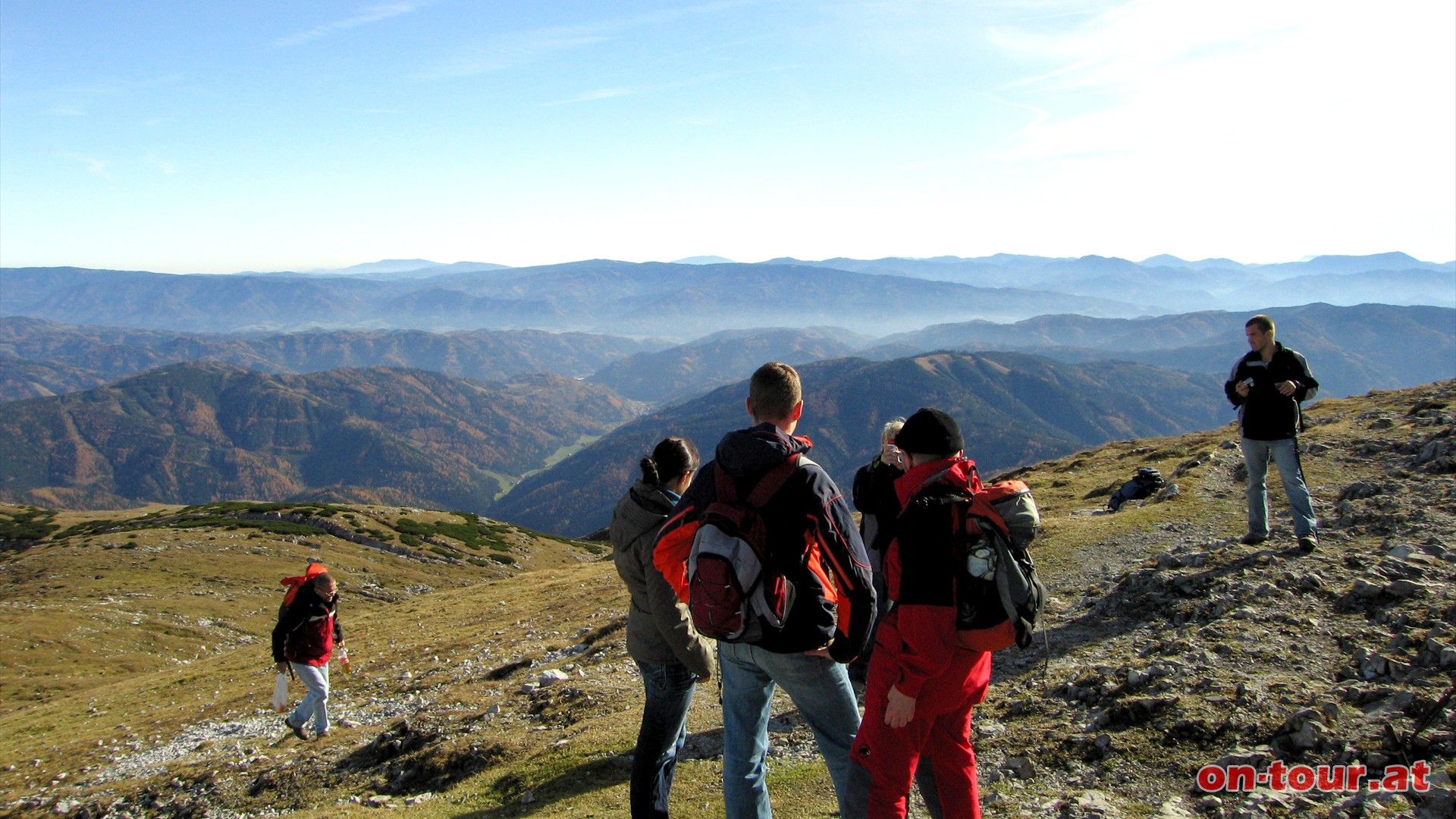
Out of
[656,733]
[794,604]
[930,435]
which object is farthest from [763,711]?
Answer: [930,435]

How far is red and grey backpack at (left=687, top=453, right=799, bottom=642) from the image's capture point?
5066 millimetres

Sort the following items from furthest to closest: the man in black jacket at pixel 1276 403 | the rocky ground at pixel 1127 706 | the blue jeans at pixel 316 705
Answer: the blue jeans at pixel 316 705
the man in black jacket at pixel 1276 403
the rocky ground at pixel 1127 706

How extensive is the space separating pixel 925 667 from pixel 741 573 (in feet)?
4.62

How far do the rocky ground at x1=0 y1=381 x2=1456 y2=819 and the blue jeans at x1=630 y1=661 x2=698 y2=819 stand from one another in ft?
4.77

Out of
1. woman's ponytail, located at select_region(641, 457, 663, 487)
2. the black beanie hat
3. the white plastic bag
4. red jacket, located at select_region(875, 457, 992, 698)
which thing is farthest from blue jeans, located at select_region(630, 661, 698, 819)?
the white plastic bag

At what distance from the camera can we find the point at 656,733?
265 inches

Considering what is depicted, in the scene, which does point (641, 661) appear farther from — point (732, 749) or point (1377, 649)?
point (1377, 649)

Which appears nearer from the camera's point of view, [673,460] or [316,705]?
[673,460]

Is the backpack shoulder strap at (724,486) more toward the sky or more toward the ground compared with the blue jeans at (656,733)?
more toward the sky

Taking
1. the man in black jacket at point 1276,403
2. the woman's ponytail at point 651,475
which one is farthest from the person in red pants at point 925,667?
the man in black jacket at point 1276,403

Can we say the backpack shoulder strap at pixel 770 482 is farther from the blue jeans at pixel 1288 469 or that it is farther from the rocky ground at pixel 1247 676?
the blue jeans at pixel 1288 469

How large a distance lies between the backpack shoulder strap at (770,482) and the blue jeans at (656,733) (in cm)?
245

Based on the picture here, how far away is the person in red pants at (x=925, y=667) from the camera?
4.94 m

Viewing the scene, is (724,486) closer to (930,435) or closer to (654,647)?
(930,435)
